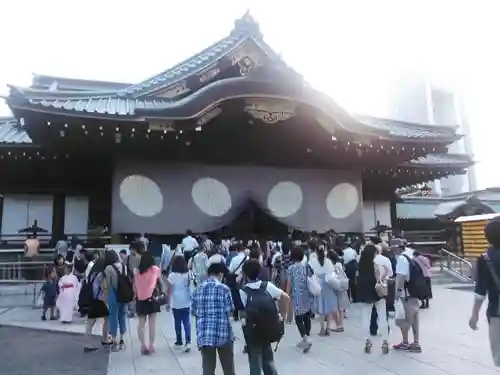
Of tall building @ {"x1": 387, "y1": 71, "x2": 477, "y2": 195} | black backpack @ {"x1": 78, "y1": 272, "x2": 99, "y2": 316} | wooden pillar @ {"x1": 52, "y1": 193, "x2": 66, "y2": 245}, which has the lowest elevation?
black backpack @ {"x1": 78, "y1": 272, "x2": 99, "y2": 316}

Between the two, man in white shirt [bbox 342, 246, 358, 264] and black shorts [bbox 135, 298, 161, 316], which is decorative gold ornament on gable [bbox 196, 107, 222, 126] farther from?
black shorts [bbox 135, 298, 161, 316]

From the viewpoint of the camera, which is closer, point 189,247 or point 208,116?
point 189,247

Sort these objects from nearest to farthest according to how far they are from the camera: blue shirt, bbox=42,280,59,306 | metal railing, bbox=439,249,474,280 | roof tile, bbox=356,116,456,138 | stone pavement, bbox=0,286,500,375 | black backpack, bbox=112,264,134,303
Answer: stone pavement, bbox=0,286,500,375
black backpack, bbox=112,264,134,303
blue shirt, bbox=42,280,59,306
metal railing, bbox=439,249,474,280
roof tile, bbox=356,116,456,138

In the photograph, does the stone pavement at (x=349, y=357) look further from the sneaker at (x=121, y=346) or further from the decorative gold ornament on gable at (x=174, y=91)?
the decorative gold ornament on gable at (x=174, y=91)

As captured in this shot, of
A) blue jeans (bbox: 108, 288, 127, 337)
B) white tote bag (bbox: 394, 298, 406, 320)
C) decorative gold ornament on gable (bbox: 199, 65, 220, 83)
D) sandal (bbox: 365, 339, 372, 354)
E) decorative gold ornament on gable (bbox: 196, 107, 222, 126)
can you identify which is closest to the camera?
white tote bag (bbox: 394, 298, 406, 320)

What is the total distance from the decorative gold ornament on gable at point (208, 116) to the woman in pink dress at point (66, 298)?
5.85 meters

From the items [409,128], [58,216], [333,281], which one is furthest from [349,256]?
[58,216]

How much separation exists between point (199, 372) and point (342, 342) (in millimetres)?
2600

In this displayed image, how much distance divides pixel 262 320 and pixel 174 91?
12893 mm

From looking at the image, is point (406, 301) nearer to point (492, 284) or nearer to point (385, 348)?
point (385, 348)

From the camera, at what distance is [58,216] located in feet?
50.7

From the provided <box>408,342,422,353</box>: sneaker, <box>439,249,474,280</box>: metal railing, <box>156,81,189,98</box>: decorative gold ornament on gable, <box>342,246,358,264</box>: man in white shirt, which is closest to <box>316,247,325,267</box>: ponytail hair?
<box>408,342,422,353</box>: sneaker

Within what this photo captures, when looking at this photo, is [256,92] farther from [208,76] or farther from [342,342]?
[342,342]

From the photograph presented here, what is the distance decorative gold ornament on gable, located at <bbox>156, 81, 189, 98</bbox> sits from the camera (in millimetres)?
15638
